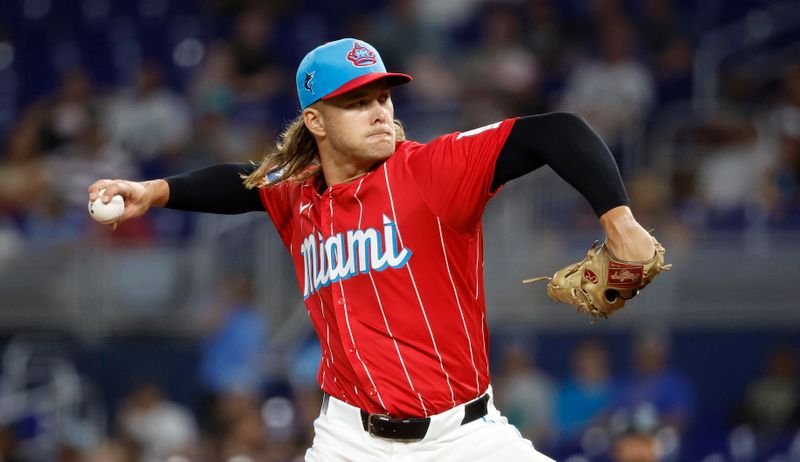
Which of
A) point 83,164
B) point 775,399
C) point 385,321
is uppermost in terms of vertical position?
point 385,321

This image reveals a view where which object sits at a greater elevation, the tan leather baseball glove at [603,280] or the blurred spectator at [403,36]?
the blurred spectator at [403,36]

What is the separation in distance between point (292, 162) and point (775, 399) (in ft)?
15.7

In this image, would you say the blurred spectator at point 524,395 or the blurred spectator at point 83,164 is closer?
the blurred spectator at point 524,395

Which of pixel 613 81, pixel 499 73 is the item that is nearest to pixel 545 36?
pixel 499 73

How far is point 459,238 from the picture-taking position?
11.4ft

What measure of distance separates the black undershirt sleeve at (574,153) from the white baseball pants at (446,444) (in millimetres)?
808

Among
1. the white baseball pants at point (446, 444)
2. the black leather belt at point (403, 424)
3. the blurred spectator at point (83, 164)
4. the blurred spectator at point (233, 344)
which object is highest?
the blurred spectator at point (83, 164)

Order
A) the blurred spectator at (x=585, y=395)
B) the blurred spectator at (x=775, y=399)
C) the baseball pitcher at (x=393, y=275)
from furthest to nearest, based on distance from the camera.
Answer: the blurred spectator at (x=585, y=395) < the blurred spectator at (x=775, y=399) < the baseball pitcher at (x=393, y=275)

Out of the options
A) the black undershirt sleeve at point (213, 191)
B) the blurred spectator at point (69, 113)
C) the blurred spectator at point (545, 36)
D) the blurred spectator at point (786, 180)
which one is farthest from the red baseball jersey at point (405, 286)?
the blurred spectator at point (69, 113)

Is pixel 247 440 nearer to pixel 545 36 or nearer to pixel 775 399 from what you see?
pixel 775 399

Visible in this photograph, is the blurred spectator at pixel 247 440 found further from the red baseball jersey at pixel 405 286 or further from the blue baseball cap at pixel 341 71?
the blue baseball cap at pixel 341 71

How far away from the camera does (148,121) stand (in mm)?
10516

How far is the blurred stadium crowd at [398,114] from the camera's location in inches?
315

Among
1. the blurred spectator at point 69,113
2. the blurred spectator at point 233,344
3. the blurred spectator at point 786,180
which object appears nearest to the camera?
the blurred spectator at point 786,180
